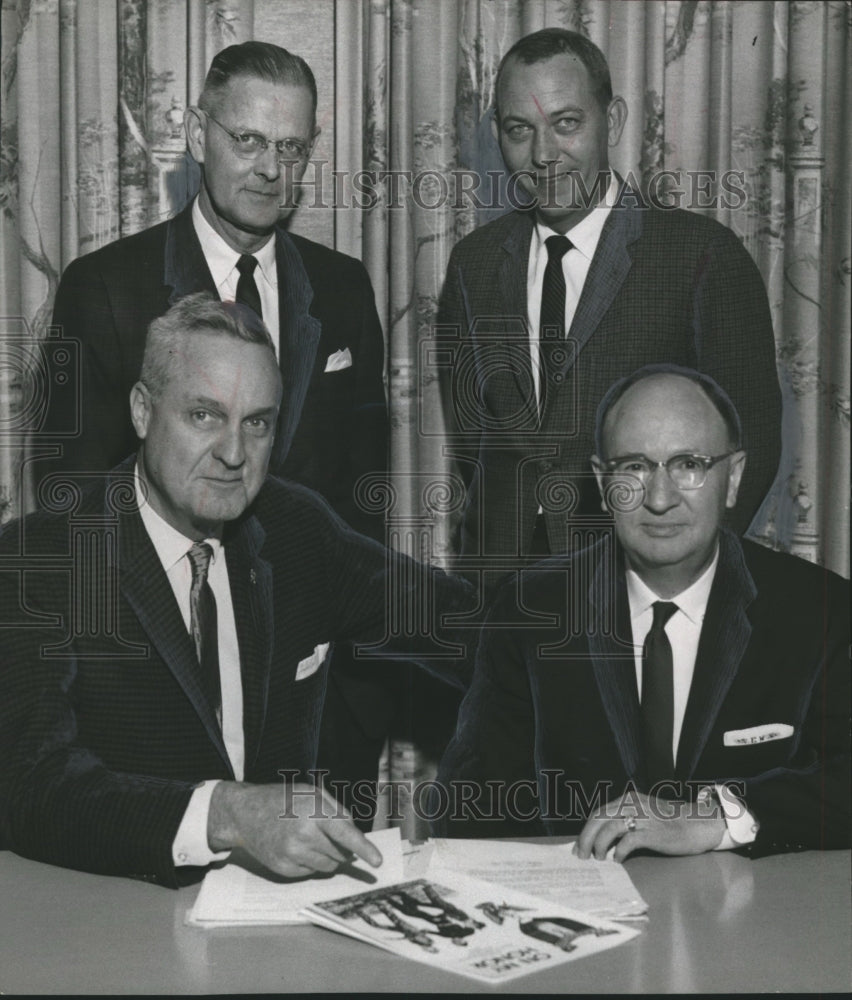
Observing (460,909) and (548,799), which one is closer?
(460,909)

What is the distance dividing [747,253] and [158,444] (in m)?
1.30

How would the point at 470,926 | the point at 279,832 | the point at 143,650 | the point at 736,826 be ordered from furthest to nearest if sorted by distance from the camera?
the point at 143,650 < the point at 736,826 < the point at 279,832 < the point at 470,926

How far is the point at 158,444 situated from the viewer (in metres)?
2.40

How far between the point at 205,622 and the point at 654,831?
3.16ft

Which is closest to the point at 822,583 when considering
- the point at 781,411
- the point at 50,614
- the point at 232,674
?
the point at 781,411

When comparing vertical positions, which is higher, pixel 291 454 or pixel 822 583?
pixel 291 454

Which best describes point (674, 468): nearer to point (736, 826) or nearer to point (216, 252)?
point (736, 826)

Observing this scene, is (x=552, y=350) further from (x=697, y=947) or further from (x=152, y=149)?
(x=697, y=947)

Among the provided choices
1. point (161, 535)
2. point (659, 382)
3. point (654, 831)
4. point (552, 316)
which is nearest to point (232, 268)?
point (161, 535)

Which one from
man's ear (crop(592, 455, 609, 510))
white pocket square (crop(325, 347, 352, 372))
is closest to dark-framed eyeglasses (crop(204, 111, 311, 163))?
white pocket square (crop(325, 347, 352, 372))

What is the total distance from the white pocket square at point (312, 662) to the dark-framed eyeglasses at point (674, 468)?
70cm

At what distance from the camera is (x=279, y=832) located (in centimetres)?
199

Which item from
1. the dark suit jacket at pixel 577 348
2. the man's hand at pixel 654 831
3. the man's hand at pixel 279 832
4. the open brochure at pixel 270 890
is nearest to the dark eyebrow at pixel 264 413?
the dark suit jacket at pixel 577 348

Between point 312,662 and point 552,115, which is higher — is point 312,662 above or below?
below
